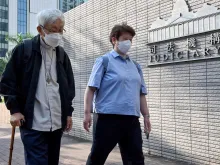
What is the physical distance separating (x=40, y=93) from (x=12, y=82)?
0.75 ft

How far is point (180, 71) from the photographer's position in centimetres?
510

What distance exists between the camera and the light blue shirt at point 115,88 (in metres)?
3.04

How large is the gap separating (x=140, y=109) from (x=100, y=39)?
3.87 meters

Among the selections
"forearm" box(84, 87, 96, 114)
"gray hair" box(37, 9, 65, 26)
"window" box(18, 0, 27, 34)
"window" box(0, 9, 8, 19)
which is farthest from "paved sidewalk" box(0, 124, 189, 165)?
"window" box(18, 0, 27, 34)

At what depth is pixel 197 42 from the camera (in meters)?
4.79

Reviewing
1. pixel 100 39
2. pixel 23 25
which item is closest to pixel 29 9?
pixel 23 25

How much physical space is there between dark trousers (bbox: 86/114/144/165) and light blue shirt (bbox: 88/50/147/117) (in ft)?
0.25

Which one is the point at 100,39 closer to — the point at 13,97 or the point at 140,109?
the point at 140,109

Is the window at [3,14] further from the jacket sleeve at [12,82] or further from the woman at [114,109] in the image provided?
the jacket sleeve at [12,82]

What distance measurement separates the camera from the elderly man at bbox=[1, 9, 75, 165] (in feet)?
8.40

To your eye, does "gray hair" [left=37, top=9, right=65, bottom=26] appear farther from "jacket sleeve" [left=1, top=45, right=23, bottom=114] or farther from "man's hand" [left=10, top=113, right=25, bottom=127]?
"man's hand" [left=10, top=113, right=25, bottom=127]

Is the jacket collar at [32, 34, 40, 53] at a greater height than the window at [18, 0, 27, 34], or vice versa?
the window at [18, 0, 27, 34]

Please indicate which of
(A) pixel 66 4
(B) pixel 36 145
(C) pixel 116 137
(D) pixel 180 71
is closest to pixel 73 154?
(D) pixel 180 71

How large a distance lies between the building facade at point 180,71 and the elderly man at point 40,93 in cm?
256
